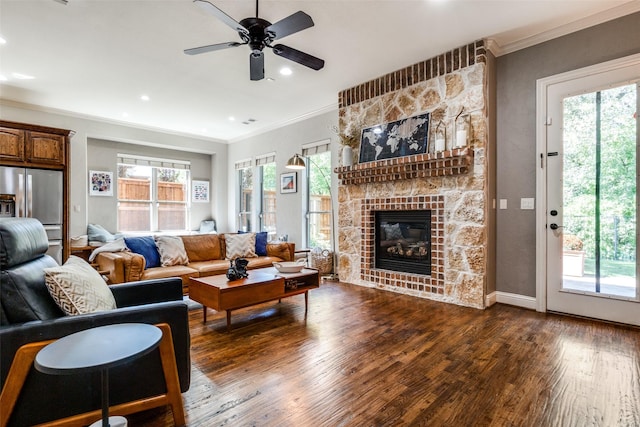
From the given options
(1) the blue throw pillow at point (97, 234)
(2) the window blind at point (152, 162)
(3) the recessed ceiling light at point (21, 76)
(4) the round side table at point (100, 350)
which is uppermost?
(3) the recessed ceiling light at point (21, 76)

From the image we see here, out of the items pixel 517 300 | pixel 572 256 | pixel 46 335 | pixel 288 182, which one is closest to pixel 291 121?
pixel 288 182

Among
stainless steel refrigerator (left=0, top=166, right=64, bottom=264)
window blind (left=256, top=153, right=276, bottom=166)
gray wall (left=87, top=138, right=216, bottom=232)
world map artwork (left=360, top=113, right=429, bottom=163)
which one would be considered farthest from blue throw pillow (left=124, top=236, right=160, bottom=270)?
window blind (left=256, top=153, right=276, bottom=166)

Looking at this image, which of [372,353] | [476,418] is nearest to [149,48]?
[372,353]

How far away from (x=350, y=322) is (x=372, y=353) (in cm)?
68

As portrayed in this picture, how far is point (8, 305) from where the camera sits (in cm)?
132

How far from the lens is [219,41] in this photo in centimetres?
332

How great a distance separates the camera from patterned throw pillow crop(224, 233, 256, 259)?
180 inches

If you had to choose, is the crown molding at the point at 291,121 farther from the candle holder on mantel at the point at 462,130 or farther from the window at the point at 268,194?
the candle holder on mantel at the point at 462,130

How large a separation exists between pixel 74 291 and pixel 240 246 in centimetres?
311

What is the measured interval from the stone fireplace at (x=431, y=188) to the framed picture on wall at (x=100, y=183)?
4.82m

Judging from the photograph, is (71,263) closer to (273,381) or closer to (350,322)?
(273,381)

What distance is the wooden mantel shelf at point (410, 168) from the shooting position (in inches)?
135

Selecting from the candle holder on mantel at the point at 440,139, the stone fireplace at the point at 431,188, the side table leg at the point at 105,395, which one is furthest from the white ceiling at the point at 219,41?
the side table leg at the point at 105,395

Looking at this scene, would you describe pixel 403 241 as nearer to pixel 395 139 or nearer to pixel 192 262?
pixel 395 139
